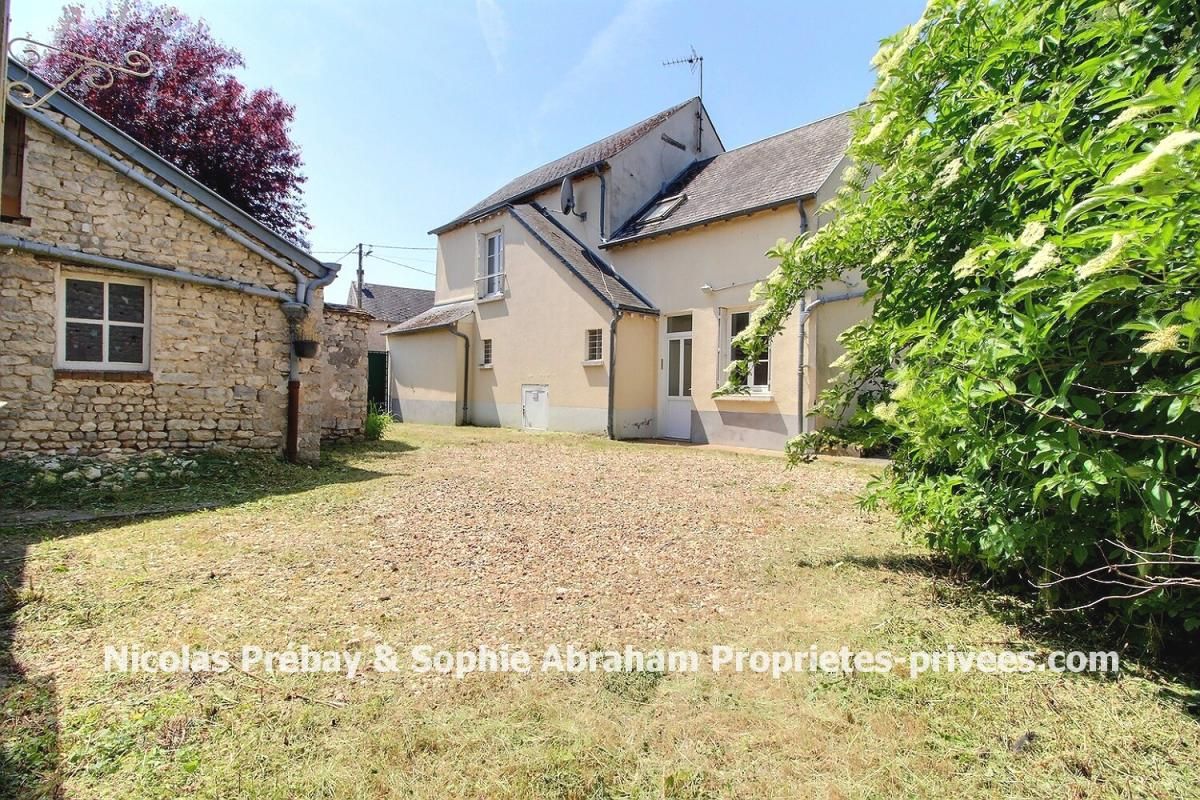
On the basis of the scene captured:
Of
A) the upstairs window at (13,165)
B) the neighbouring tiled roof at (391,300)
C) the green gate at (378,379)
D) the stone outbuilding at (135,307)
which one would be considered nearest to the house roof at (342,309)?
the stone outbuilding at (135,307)

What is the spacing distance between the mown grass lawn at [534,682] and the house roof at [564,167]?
12.6 m

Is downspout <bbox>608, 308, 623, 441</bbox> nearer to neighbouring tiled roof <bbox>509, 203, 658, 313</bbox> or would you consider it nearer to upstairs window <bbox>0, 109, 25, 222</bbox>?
neighbouring tiled roof <bbox>509, 203, 658, 313</bbox>

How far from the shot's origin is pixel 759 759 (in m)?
2.09

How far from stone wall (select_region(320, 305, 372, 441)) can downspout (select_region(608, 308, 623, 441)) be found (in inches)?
205

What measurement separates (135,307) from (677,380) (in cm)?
1010

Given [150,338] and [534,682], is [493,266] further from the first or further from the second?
[534,682]

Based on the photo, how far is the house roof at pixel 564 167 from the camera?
15664mm

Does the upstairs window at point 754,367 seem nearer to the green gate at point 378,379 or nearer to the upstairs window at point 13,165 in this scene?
the upstairs window at point 13,165

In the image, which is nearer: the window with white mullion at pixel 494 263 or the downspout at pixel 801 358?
the downspout at pixel 801 358

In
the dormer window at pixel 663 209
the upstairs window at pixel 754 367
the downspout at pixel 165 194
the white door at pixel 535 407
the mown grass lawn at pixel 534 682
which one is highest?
the dormer window at pixel 663 209

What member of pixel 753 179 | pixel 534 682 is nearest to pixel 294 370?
pixel 534 682

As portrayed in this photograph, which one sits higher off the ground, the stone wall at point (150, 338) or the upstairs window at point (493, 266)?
the upstairs window at point (493, 266)

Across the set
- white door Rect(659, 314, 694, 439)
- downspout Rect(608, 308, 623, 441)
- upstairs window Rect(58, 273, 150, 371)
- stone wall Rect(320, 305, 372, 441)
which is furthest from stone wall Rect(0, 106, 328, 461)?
white door Rect(659, 314, 694, 439)

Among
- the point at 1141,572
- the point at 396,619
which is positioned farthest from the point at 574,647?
the point at 1141,572
